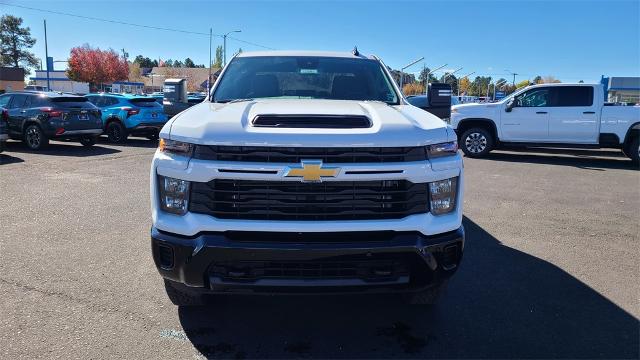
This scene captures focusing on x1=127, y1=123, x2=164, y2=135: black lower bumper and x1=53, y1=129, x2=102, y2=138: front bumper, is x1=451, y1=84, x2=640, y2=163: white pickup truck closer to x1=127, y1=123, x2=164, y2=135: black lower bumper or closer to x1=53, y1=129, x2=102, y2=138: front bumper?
x1=127, y1=123, x2=164, y2=135: black lower bumper

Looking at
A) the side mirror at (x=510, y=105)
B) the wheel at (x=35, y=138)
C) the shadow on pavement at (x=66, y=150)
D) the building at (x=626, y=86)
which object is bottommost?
the shadow on pavement at (x=66, y=150)

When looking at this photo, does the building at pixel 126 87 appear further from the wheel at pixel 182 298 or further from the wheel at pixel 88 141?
the wheel at pixel 182 298

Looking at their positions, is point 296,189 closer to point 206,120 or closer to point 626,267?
point 206,120

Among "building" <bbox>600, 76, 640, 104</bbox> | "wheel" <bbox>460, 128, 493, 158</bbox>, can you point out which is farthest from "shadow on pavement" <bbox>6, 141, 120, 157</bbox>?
"building" <bbox>600, 76, 640, 104</bbox>

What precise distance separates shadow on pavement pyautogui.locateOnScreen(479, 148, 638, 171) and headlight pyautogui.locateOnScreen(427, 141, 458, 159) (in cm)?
1033

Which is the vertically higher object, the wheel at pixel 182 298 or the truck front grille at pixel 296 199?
the truck front grille at pixel 296 199

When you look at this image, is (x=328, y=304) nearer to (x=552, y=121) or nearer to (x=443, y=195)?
(x=443, y=195)

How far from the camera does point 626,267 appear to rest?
480 cm

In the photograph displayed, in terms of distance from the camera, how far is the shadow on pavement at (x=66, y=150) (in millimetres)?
12773

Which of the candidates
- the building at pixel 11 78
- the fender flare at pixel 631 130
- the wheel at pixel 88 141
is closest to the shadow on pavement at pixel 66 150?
the wheel at pixel 88 141

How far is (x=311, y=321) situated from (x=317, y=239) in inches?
37.3

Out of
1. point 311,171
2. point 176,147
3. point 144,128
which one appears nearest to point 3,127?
point 144,128

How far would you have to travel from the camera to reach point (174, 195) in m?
2.99

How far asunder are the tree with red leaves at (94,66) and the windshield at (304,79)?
7704cm
